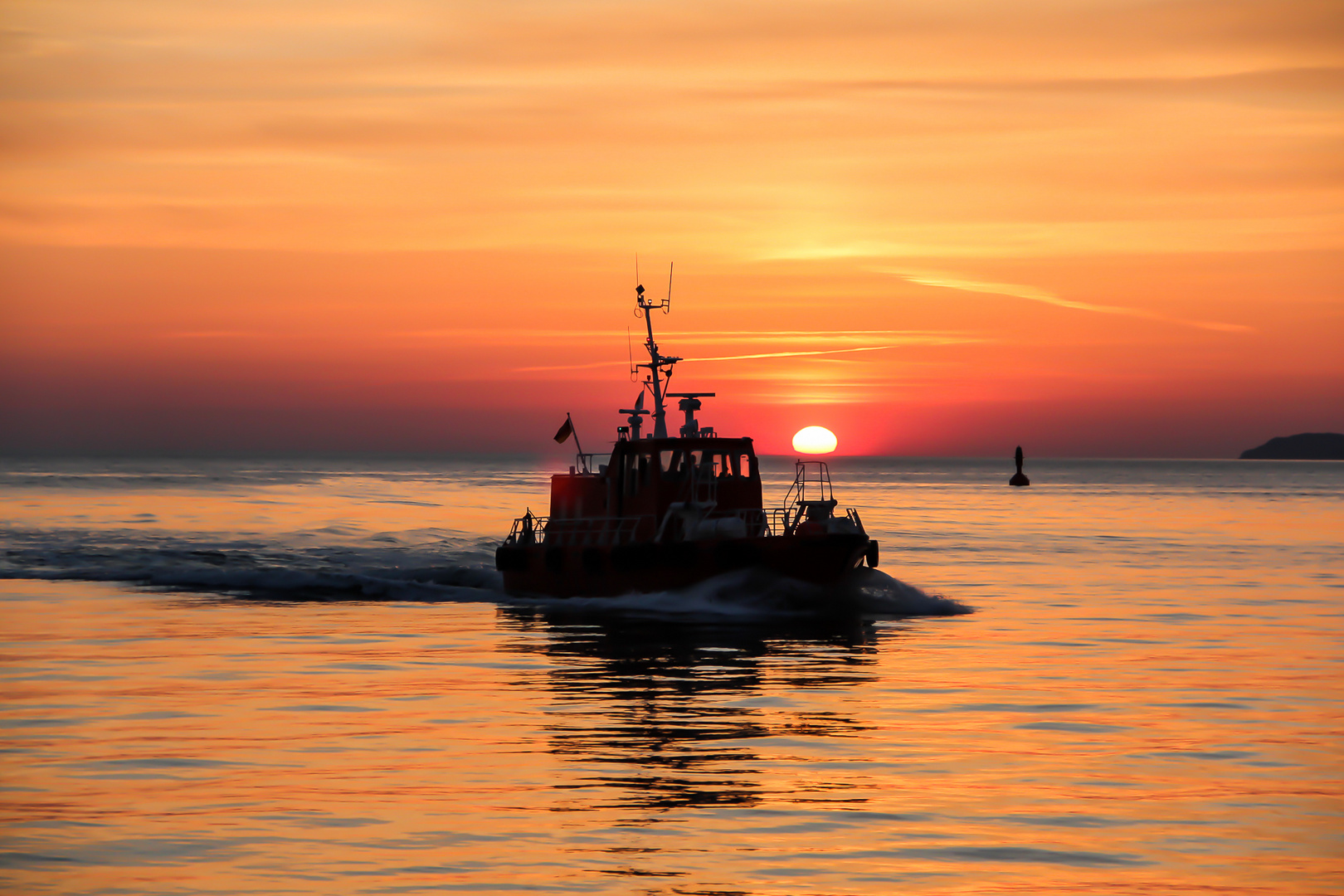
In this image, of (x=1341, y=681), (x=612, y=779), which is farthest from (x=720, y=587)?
(x=612, y=779)

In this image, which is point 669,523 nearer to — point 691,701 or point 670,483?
point 670,483

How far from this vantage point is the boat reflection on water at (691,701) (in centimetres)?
1251

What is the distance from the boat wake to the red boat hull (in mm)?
240

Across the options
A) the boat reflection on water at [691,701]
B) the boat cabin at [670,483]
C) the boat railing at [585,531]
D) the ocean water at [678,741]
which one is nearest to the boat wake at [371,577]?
the ocean water at [678,741]

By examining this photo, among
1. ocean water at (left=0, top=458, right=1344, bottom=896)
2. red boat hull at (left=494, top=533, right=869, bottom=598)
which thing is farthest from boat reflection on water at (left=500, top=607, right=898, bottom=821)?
red boat hull at (left=494, top=533, right=869, bottom=598)

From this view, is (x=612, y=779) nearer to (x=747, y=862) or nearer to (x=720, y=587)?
(x=747, y=862)

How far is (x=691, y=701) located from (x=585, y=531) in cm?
1481

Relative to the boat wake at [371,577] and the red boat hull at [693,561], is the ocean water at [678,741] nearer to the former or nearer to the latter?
the boat wake at [371,577]

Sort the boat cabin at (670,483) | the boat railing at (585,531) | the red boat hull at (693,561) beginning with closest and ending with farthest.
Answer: the red boat hull at (693,561) < the boat cabin at (670,483) < the boat railing at (585,531)

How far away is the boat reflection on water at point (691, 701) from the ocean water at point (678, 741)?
0.26 feet

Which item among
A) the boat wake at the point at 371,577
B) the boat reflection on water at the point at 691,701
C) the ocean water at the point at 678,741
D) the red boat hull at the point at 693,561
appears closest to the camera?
the ocean water at the point at 678,741

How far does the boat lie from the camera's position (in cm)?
2884

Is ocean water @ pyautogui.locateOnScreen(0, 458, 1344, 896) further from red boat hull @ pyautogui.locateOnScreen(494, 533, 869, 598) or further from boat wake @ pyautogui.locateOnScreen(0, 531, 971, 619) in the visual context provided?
red boat hull @ pyautogui.locateOnScreen(494, 533, 869, 598)

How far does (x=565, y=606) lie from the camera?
102 ft
